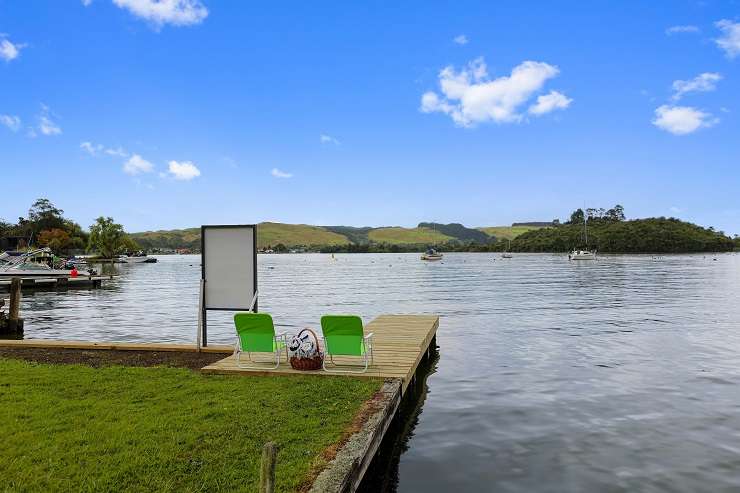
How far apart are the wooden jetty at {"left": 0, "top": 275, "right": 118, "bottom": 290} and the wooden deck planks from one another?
134ft

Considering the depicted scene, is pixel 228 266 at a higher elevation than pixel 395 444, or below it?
higher

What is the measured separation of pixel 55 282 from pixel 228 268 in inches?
1690

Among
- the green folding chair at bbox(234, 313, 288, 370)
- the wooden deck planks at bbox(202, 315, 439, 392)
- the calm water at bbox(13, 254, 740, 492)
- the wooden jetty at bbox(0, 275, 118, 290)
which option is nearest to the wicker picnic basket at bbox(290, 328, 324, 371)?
the wooden deck planks at bbox(202, 315, 439, 392)

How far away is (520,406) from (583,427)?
1523 millimetres

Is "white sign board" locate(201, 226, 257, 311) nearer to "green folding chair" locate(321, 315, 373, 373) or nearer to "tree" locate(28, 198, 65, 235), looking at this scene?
"green folding chair" locate(321, 315, 373, 373)

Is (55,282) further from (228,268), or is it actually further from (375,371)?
(375,371)

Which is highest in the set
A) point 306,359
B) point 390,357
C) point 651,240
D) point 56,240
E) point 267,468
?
point 651,240

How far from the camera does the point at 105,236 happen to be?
136750 mm

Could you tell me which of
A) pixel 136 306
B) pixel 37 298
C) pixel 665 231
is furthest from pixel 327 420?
pixel 665 231

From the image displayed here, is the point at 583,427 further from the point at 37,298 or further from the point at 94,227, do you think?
the point at 94,227

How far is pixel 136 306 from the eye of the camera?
1320 inches

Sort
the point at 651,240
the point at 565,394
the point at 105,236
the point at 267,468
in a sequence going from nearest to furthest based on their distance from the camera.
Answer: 1. the point at 267,468
2. the point at 565,394
3. the point at 105,236
4. the point at 651,240

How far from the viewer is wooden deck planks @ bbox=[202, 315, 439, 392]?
33.2 feet

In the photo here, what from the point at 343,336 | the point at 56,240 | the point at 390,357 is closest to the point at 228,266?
the point at 343,336
